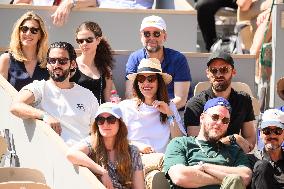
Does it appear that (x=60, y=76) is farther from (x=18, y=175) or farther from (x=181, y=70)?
(x=18, y=175)

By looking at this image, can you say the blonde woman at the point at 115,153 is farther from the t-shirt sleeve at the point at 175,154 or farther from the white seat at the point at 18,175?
the white seat at the point at 18,175

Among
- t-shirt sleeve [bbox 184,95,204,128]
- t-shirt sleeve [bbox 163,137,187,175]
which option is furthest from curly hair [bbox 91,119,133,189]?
t-shirt sleeve [bbox 184,95,204,128]

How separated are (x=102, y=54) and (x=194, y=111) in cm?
168

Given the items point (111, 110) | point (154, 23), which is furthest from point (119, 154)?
point (154, 23)

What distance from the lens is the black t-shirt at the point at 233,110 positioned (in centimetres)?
941

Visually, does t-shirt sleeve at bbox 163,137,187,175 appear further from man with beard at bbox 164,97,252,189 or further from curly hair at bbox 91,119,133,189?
curly hair at bbox 91,119,133,189

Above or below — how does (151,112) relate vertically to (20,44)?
below

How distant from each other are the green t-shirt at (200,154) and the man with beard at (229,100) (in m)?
0.74

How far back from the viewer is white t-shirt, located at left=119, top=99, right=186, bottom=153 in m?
9.45

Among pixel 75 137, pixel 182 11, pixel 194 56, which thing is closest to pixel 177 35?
pixel 182 11

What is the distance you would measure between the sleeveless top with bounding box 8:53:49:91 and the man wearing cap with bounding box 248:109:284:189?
247 cm

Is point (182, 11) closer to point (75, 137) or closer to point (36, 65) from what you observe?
point (36, 65)

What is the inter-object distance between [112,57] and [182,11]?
2036 millimetres

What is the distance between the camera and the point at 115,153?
839cm
